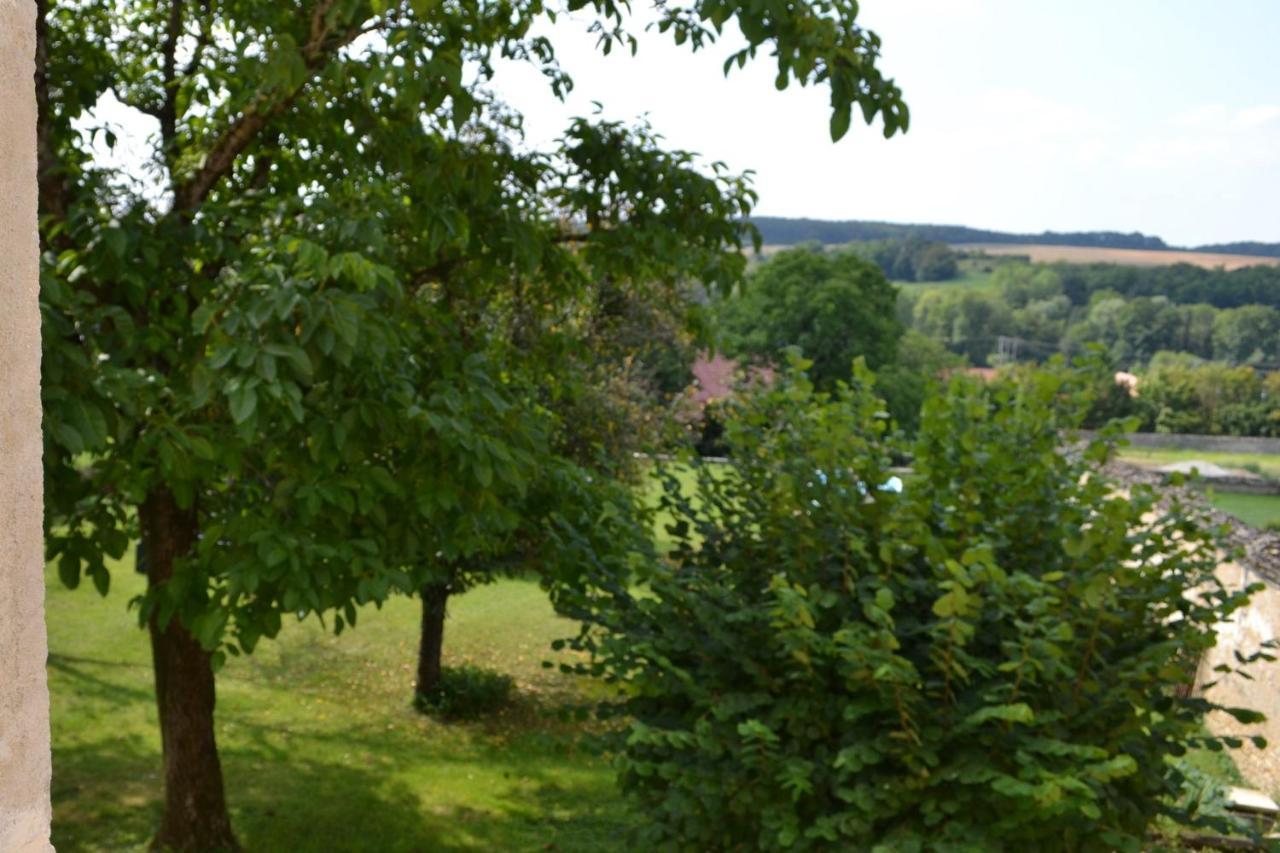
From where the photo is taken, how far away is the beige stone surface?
13.4 m

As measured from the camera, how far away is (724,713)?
16.3 ft

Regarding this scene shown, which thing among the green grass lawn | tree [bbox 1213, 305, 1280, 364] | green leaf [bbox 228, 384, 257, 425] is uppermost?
green leaf [bbox 228, 384, 257, 425]

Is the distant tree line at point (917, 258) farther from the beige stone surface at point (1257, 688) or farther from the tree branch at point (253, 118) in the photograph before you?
the tree branch at point (253, 118)

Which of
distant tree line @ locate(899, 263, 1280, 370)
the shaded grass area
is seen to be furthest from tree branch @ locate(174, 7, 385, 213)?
distant tree line @ locate(899, 263, 1280, 370)

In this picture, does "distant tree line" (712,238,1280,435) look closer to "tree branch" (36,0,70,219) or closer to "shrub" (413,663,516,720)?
"shrub" (413,663,516,720)

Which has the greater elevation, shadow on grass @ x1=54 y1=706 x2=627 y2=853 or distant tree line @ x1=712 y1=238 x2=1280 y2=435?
distant tree line @ x1=712 y1=238 x2=1280 y2=435

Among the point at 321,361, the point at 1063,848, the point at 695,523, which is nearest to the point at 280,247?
the point at 321,361

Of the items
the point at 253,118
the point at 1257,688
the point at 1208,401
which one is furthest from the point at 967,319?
the point at 253,118

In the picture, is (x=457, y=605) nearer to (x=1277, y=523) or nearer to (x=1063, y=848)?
(x=1277, y=523)

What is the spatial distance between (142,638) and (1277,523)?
19781 mm

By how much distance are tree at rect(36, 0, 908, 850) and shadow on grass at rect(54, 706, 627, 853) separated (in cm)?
164

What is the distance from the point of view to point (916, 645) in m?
5.27

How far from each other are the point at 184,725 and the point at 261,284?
13.7ft

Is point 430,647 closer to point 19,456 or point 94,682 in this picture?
point 94,682
